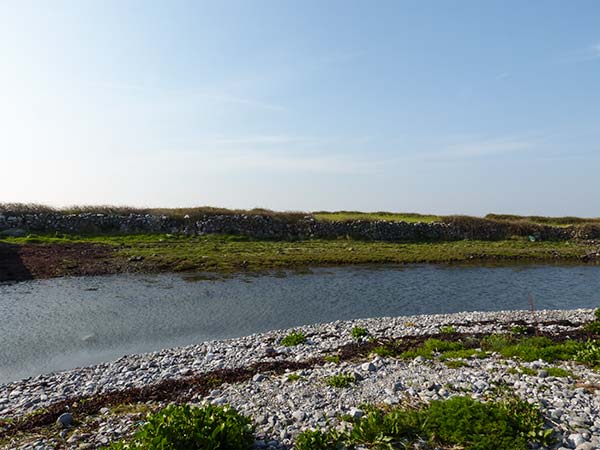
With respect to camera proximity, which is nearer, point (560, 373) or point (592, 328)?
point (560, 373)

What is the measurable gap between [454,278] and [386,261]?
28.6ft

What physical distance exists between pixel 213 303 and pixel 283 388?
1650 centimetres

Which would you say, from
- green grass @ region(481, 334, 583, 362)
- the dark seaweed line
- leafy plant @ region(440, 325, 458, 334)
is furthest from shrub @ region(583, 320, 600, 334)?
leafy plant @ region(440, 325, 458, 334)

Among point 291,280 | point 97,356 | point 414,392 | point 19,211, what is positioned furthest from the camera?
point 19,211

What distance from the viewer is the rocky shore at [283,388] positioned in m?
9.05

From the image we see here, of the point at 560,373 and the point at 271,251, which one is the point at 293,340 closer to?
the point at 560,373

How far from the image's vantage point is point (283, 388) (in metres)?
11.3

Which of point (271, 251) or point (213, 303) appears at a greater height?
point (271, 251)

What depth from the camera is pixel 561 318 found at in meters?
20.9

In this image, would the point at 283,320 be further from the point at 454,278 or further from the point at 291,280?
the point at 454,278

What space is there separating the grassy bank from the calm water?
390 cm

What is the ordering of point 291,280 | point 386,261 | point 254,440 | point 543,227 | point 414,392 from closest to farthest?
point 254,440 → point 414,392 → point 291,280 → point 386,261 → point 543,227

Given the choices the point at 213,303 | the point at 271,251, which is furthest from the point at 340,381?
the point at 271,251

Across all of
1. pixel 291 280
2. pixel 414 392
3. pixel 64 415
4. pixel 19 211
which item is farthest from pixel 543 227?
pixel 19 211
